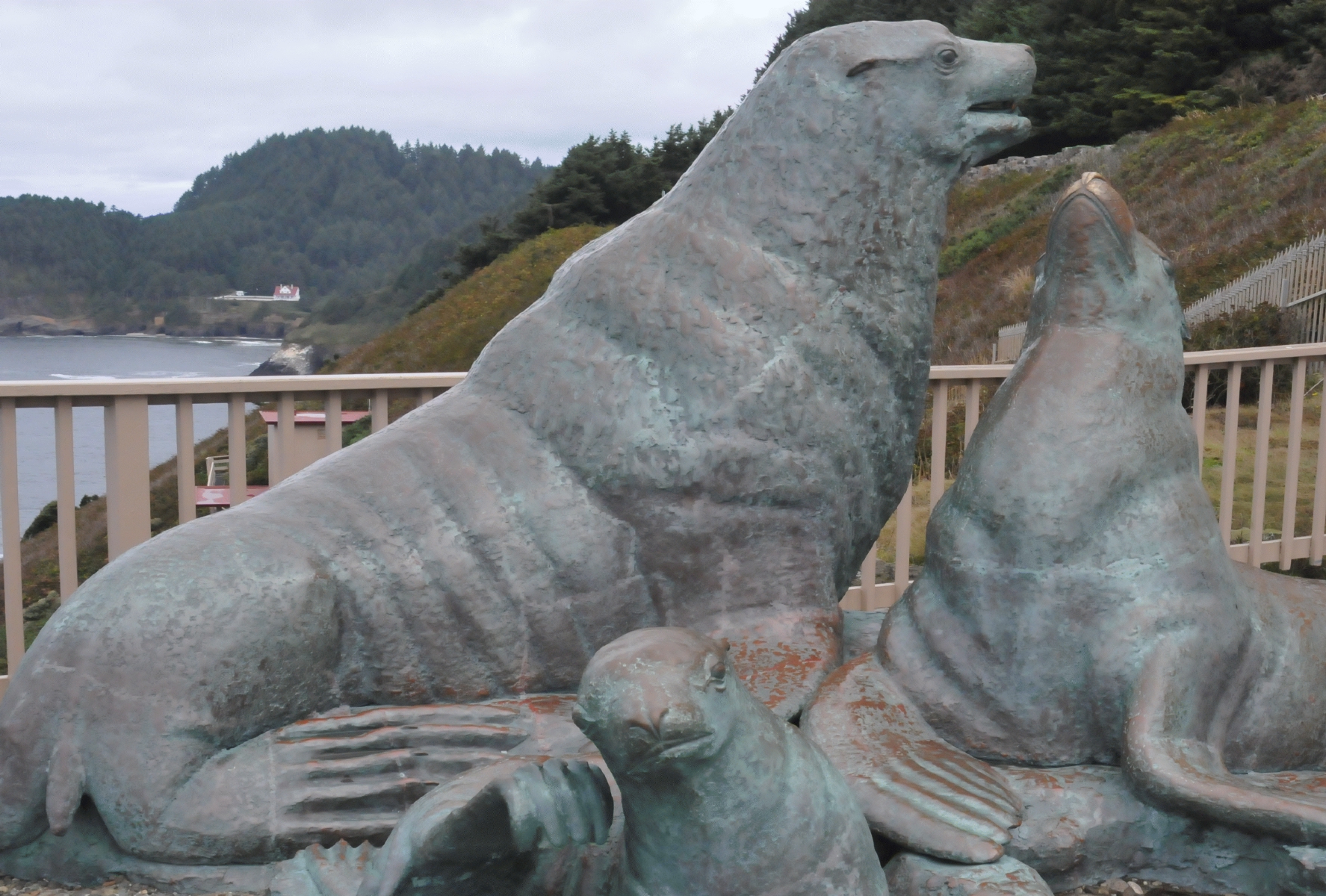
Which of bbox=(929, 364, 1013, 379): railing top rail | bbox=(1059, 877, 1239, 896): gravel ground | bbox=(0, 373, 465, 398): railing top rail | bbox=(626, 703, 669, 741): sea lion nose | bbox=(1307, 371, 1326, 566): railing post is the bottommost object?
bbox=(1059, 877, 1239, 896): gravel ground

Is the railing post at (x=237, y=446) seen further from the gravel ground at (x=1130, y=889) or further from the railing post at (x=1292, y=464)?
the railing post at (x=1292, y=464)

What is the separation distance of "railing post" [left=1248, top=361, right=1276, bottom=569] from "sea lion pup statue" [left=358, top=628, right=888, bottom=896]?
446 centimetres

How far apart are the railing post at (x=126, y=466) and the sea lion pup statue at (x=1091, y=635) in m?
2.79

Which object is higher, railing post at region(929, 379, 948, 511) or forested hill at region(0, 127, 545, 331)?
forested hill at region(0, 127, 545, 331)

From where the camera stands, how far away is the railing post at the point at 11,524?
13.3ft

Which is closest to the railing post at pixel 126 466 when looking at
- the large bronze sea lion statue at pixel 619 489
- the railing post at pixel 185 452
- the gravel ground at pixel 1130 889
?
the railing post at pixel 185 452

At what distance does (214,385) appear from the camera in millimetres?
4262

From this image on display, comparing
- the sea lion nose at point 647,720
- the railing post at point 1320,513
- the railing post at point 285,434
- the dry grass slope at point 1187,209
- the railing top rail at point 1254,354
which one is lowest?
the railing post at point 1320,513

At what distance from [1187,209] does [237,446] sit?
19.6 meters

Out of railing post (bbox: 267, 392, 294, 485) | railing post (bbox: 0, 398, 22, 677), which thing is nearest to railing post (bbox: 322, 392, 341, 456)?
railing post (bbox: 267, 392, 294, 485)

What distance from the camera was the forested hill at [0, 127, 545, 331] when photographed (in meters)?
19.9

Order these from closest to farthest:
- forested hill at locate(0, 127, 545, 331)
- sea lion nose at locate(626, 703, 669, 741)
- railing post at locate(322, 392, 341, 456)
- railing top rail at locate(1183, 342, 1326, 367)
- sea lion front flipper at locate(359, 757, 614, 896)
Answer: sea lion nose at locate(626, 703, 669, 741)
sea lion front flipper at locate(359, 757, 614, 896)
railing post at locate(322, 392, 341, 456)
railing top rail at locate(1183, 342, 1326, 367)
forested hill at locate(0, 127, 545, 331)

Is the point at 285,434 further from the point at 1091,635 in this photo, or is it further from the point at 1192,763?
the point at 1192,763

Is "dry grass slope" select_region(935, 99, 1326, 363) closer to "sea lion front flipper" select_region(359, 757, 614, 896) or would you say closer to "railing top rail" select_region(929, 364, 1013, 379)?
"railing top rail" select_region(929, 364, 1013, 379)
